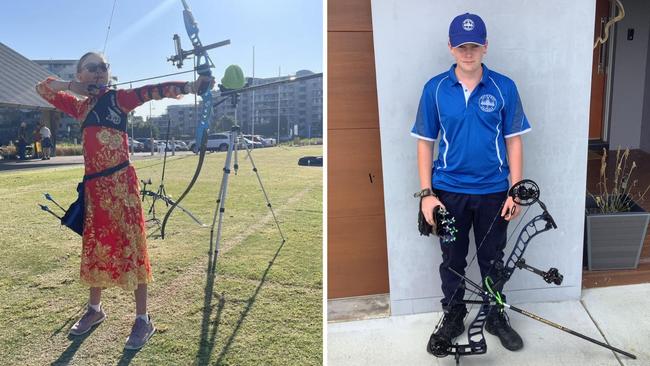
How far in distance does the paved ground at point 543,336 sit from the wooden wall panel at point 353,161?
29cm

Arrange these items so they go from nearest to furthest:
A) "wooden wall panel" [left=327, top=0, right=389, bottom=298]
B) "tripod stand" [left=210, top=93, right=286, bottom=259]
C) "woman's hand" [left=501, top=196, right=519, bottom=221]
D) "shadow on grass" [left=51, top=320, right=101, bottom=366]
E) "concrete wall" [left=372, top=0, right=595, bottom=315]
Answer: "shadow on grass" [left=51, top=320, right=101, bottom=366]
"tripod stand" [left=210, top=93, right=286, bottom=259]
"woman's hand" [left=501, top=196, right=519, bottom=221]
"concrete wall" [left=372, top=0, right=595, bottom=315]
"wooden wall panel" [left=327, top=0, right=389, bottom=298]

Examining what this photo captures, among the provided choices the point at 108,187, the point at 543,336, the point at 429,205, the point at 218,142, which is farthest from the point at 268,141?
the point at 543,336

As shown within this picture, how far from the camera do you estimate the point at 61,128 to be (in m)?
1.76

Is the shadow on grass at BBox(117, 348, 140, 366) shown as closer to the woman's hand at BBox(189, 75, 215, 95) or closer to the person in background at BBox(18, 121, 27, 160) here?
the person in background at BBox(18, 121, 27, 160)

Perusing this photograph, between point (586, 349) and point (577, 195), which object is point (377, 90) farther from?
point (586, 349)

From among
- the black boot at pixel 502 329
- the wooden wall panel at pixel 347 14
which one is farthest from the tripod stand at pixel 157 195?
the black boot at pixel 502 329

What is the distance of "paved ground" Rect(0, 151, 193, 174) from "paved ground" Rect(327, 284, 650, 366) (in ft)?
3.87

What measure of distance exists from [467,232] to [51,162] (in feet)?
5.30

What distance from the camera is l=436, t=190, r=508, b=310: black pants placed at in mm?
2029

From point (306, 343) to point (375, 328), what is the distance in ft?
2.22

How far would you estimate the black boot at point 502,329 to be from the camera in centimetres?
216

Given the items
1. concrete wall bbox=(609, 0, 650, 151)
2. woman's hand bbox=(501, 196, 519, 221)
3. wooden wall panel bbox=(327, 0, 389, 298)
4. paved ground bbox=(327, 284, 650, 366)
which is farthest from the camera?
concrete wall bbox=(609, 0, 650, 151)

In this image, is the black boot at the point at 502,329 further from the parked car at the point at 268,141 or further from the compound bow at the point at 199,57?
the compound bow at the point at 199,57

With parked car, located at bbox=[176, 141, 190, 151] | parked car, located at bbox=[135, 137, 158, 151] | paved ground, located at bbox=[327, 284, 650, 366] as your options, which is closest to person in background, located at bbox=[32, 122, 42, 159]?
parked car, located at bbox=[135, 137, 158, 151]
